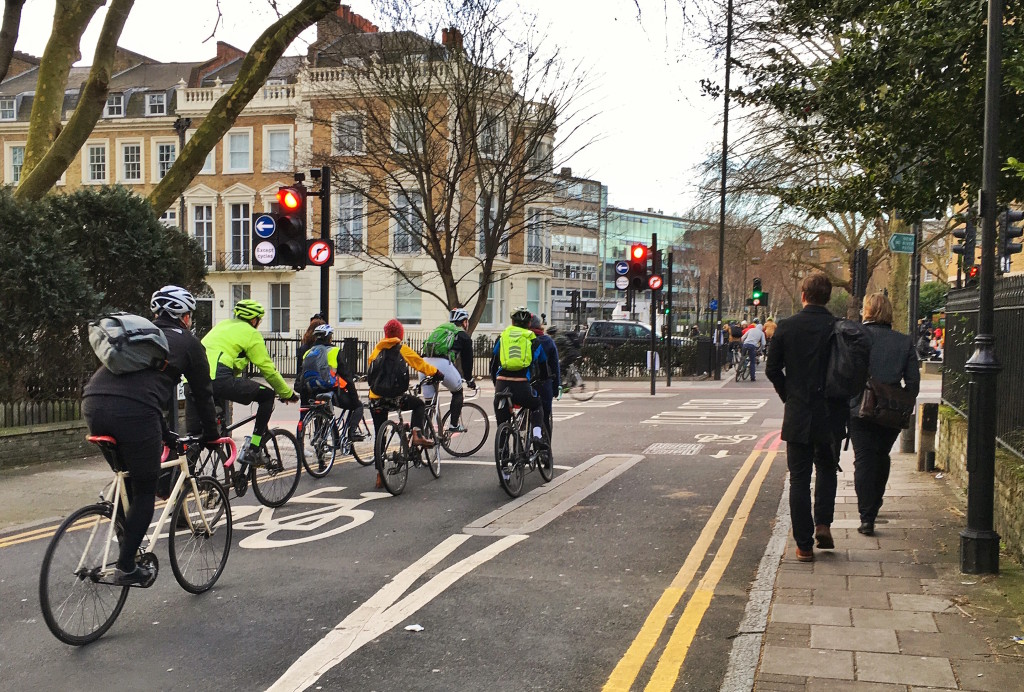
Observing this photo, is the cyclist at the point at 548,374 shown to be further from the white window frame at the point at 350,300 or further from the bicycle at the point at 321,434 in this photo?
the white window frame at the point at 350,300

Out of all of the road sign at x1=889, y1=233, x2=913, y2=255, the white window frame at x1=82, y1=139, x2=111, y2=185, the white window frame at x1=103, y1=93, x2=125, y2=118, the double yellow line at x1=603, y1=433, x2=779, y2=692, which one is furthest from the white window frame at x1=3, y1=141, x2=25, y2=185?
the double yellow line at x1=603, y1=433, x2=779, y2=692

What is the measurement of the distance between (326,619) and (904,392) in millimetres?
4639

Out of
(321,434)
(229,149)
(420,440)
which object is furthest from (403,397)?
(229,149)

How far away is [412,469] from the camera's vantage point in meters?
11.1

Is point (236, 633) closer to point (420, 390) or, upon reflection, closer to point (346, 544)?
point (346, 544)

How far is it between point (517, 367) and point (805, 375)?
3.67m

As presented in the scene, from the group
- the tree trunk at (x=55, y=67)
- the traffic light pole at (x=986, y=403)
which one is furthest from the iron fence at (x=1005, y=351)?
the tree trunk at (x=55, y=67)

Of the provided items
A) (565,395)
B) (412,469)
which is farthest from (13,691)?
(565,395)

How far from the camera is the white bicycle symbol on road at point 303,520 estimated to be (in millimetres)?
7516

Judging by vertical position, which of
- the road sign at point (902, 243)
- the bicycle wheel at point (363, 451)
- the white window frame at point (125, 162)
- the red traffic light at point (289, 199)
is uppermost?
the white window frame at point (125, 162)

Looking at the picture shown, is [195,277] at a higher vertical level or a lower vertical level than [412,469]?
higher

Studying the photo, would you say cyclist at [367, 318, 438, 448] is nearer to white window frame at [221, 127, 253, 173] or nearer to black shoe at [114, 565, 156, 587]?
black shoe at [114, 565, 156, 587]

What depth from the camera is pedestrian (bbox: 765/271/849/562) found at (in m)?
6.43

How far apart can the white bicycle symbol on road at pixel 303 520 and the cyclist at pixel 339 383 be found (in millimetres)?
1564
